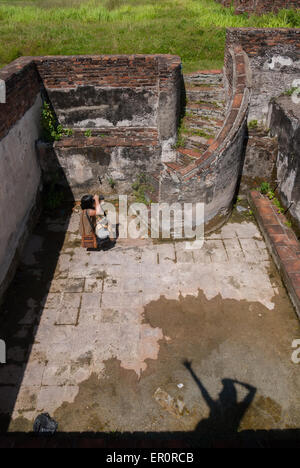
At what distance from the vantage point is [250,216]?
7.20 metres

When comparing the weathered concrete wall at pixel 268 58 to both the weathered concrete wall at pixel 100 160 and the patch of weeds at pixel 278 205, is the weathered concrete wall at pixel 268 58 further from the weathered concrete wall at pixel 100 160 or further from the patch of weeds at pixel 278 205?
the weathered concrete wall at pixel 100 160

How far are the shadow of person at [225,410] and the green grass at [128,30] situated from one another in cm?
865

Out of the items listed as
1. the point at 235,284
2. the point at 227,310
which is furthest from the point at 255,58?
the point at 227,310

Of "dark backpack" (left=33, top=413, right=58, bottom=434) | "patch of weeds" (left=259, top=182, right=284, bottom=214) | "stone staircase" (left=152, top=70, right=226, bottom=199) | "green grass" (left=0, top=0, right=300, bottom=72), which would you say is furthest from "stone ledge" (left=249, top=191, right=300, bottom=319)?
"green grass" (left=0, top=0, right=300, bottom=72)

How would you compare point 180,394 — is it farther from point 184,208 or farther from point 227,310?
point 184,208

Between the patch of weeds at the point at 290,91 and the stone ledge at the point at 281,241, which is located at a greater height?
the patch of weeds at the point at 290,91

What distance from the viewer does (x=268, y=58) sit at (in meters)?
8.02

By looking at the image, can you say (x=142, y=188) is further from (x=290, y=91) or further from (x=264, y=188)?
(x=290, y=91)

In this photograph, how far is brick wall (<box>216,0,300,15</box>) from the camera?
11407mm

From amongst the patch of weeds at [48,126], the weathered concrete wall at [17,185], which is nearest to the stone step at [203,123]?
the patch of weeds at [48,126]

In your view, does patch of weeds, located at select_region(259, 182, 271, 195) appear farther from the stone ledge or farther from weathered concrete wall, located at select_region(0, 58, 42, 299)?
weathered concrete wall, located at select_region(0, 58, 42, 299)

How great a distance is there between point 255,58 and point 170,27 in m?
4.63

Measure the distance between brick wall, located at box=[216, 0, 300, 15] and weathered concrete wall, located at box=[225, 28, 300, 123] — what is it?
5.14 m

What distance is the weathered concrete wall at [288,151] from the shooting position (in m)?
6.53
